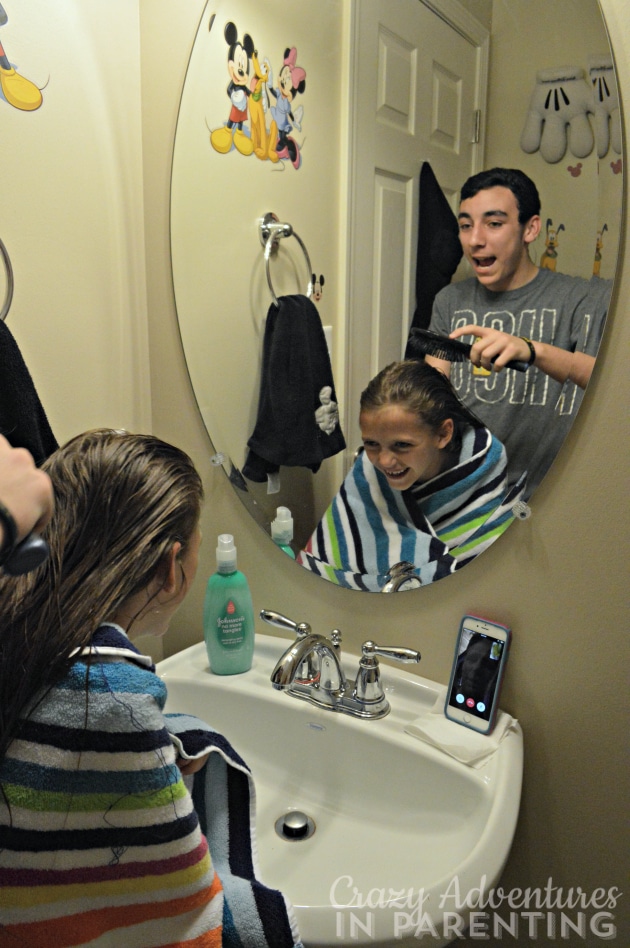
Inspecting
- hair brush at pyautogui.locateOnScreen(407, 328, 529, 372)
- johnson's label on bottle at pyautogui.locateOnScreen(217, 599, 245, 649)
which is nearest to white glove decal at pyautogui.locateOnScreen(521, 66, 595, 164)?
hair brush at pyautogui.locateOnScreen(407, 328, 529, 372)

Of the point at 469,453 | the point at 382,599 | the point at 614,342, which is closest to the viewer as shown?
the point at 614,342

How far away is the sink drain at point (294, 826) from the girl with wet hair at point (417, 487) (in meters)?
0.34

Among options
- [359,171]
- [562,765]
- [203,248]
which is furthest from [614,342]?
[203,248]

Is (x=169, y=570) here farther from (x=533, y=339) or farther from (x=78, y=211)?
(x=78, y=211)

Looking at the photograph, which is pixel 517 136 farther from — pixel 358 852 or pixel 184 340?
pixel 358 852

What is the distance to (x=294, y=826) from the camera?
0.96 m

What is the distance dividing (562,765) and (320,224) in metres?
0.83

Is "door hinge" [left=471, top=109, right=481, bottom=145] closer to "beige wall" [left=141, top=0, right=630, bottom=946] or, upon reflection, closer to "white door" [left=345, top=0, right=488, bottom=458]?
"white door" [left=345, top=0, right=488, bottom=458]

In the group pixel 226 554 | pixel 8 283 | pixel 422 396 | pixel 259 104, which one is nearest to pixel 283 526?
pixel 226 554

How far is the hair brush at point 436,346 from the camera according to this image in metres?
0.91

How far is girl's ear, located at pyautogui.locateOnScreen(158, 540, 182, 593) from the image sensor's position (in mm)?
707

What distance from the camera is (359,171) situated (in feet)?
3.15

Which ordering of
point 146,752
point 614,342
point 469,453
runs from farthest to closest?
point 469,453 → point 614,342 → point 146,752

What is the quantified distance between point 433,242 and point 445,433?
25 cm
